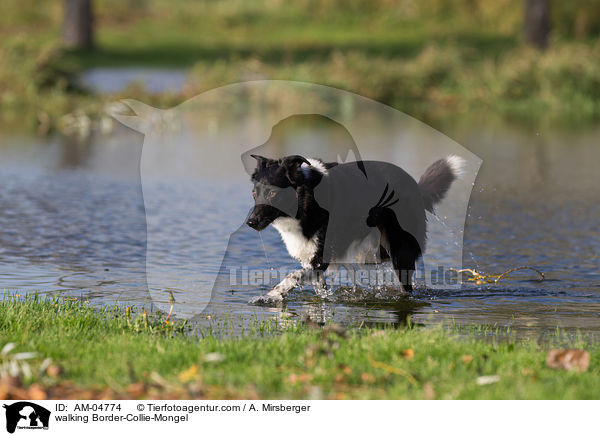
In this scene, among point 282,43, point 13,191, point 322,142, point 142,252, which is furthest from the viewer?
point 282,43

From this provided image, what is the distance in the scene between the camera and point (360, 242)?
9023mm

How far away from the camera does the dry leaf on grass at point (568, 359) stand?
20.6ft

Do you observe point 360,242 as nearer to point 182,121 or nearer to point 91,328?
point 91,328

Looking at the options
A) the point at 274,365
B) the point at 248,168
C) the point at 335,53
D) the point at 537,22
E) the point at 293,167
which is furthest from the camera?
the point at 537,22

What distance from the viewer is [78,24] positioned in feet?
128

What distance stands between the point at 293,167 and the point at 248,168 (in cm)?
122

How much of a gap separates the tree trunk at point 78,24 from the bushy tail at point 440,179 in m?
31.5

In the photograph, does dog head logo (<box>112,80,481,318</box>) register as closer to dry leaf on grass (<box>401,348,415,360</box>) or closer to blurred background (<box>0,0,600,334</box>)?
blurred background (<box>0,0,600,334</box>)

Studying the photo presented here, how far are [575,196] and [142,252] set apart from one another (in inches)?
281

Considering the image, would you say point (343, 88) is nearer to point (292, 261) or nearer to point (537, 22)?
point (537, 22)

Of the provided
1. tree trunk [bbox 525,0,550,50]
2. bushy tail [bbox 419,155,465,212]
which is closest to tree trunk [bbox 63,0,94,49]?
tree trunk [bbox 525,0,550,50]

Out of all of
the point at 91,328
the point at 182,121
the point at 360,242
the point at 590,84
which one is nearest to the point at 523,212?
the point at 360,242

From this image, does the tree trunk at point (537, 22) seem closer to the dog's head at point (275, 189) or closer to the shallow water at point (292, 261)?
the shallow water at point (292, 261)
